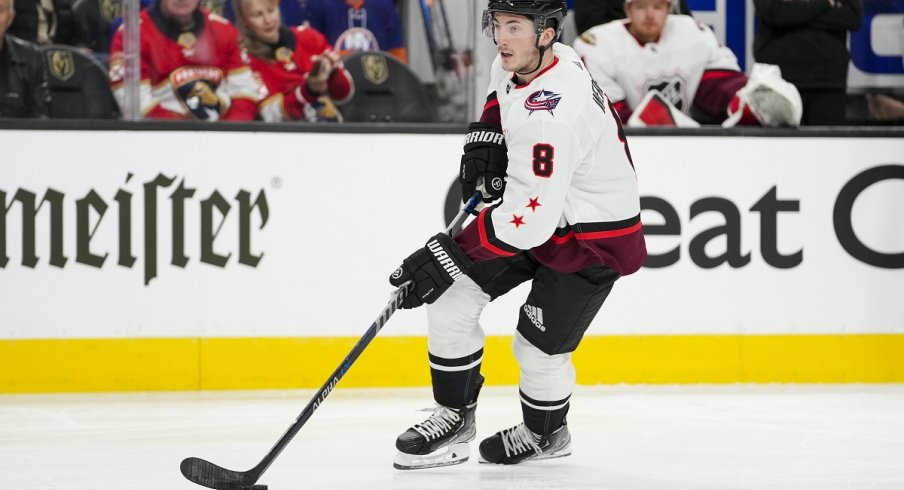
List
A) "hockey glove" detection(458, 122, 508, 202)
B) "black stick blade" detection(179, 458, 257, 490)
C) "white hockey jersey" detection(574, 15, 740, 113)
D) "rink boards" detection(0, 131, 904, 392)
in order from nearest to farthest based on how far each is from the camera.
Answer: "black stick blade" detection(179, 458, 257, 490) → "hockey glove" detection(458, 122, 508, 202) → "rink boards" detection(0, 131, 904, 392) → "white hockey jersey" detection(574, 15, 740, 113)

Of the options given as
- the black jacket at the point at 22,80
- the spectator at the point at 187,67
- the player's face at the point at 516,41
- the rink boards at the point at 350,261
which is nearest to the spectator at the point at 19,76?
the black jacket at the point at 22,80

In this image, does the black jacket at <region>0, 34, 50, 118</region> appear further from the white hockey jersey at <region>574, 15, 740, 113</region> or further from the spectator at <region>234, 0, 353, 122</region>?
the white hockey jersey at <region>574, 15, 740, 113</region>

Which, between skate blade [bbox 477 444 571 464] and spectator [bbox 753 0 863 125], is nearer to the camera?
skate blade [bbox 477 444 571 464]

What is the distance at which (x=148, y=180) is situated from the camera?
3904 millimetres

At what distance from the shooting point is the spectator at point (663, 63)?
4355mm

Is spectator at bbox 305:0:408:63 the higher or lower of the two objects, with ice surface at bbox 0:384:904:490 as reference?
higher

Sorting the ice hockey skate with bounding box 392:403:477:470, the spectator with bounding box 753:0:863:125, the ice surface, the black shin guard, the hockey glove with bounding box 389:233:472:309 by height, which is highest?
the spectator with bounding box 753:0:863:125

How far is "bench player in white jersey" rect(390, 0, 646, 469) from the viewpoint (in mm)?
2600

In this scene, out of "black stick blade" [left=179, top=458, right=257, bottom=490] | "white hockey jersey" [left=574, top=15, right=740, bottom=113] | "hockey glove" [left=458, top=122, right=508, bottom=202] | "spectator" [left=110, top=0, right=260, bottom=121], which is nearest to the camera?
"black stick blade" [left=179, top=458, right=257, bottom=490]

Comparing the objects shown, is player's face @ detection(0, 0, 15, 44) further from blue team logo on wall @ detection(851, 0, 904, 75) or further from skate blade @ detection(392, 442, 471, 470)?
blue team logo on wall @ detection(851, 0, 904, 75)

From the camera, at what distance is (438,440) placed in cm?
288

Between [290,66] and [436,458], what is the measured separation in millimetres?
1756

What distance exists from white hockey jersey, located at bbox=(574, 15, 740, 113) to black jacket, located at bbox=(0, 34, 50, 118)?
1.74 metres

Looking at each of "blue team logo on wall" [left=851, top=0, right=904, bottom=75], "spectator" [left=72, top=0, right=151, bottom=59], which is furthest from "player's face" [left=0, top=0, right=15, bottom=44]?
"blue team logo on wall" [left=851, top=0, right=904, bottom=75]
